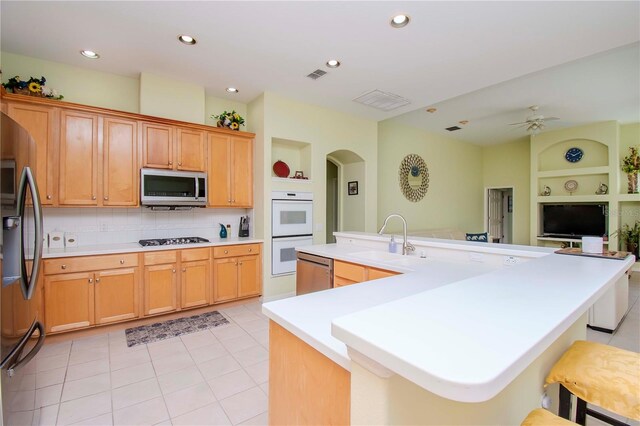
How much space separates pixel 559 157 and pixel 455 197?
2317mm

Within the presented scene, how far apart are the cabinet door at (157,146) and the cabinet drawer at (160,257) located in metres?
1.03

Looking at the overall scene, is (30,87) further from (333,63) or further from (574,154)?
(574,154)

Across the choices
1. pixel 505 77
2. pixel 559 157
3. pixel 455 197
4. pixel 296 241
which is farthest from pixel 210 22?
pixel 559 157

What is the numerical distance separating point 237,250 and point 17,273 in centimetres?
240

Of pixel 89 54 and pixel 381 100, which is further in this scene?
pixel 381 100

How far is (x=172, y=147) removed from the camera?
3602 mm

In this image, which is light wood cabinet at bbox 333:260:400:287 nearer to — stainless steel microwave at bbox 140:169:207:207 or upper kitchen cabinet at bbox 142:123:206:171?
stainless steel microwave at bbox 140:169:207:207

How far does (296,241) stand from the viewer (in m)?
4.33

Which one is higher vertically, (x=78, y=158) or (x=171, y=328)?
(x=78, y=158)

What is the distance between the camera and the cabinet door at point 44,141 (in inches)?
113

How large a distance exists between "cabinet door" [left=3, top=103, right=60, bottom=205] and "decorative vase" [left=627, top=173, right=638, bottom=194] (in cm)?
934

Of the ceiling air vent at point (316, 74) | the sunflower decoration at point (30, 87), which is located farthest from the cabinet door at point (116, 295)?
the ceiling air vent at point (316, 74)

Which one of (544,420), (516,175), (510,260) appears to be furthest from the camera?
(516,175)

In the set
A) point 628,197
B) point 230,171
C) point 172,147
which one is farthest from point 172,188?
point 628,197
